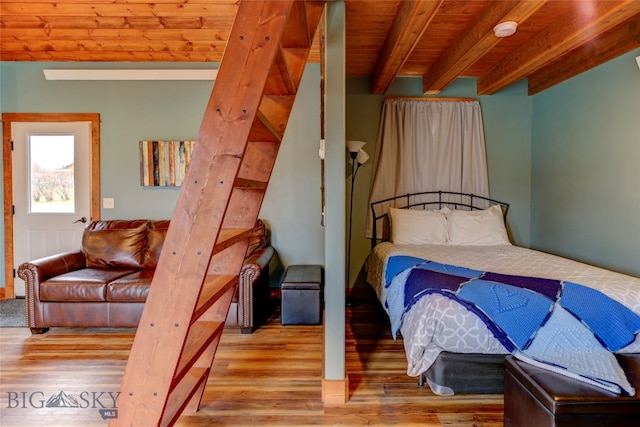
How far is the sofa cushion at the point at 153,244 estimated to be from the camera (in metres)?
3.38

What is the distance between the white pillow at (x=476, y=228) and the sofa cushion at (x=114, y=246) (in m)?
3.18

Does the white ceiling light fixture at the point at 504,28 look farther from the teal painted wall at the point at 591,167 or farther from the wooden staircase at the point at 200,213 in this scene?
the wooden staircase at the point at 200,213

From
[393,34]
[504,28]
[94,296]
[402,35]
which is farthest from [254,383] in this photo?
[504,28]

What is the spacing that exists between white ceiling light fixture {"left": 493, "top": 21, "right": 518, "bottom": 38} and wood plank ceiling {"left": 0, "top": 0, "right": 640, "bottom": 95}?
4 centimetres

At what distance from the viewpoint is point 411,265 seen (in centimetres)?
251

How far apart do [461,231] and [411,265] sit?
4.34 feet

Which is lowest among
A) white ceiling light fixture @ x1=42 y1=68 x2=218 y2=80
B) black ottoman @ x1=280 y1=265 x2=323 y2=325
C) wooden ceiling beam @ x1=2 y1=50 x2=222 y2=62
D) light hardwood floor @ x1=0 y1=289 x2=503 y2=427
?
light hardwood floor @ x1=0 y1=289 x2=503 y2=427

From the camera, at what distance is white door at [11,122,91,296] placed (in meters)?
3.77

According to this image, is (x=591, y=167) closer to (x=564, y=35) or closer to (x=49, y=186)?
(x=564, y=35)

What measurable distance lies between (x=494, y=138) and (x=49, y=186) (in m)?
5.16

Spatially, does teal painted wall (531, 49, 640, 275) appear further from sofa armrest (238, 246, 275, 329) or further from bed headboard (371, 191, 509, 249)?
sofa armrest (238, 246, 275, 329)

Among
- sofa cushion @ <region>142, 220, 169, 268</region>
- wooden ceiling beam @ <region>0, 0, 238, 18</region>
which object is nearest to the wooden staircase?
wooden ceiling beam @ <region>0, 0, 238, 18</region>

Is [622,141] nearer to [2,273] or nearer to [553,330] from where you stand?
[553,330]

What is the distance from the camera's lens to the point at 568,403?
50.9 inches
